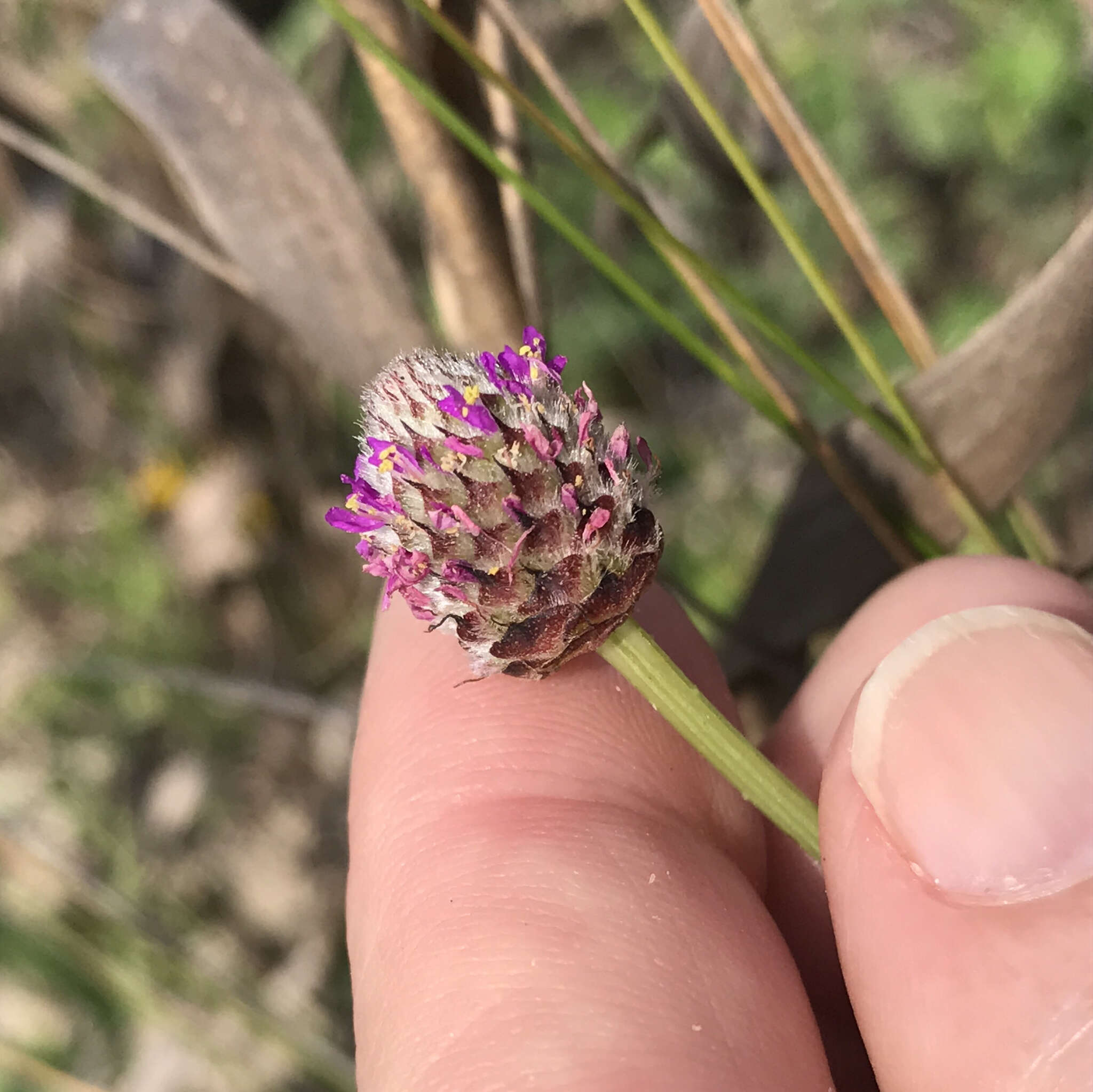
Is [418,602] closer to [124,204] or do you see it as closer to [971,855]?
[971,855]

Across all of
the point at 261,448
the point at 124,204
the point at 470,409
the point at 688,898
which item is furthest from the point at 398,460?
the point at 261,448

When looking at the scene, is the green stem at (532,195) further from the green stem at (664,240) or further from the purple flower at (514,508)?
the purple flower at (514,508)

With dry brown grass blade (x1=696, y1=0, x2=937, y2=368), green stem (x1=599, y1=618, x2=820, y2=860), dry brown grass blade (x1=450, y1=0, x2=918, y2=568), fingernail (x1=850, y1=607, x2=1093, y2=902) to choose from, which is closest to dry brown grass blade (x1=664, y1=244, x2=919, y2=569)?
dry brown grass blade (x1=450, y1=0, x2=918, y2=568)

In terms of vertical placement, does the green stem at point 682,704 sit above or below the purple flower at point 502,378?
below

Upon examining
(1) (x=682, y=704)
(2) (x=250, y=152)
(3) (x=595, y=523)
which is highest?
(2) (x=250, y=152)

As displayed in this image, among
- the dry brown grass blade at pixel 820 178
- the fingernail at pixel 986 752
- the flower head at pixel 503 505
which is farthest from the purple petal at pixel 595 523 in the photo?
the dry brown grass blade at pixel 820 178

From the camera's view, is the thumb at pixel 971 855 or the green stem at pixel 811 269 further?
the green stem at pixel 811 269

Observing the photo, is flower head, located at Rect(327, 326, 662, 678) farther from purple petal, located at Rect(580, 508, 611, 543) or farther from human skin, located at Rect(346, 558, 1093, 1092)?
human skin, located at Rect(346, 558, 1093, 1092)

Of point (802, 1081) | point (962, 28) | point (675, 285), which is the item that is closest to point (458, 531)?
point (802, 1081)
